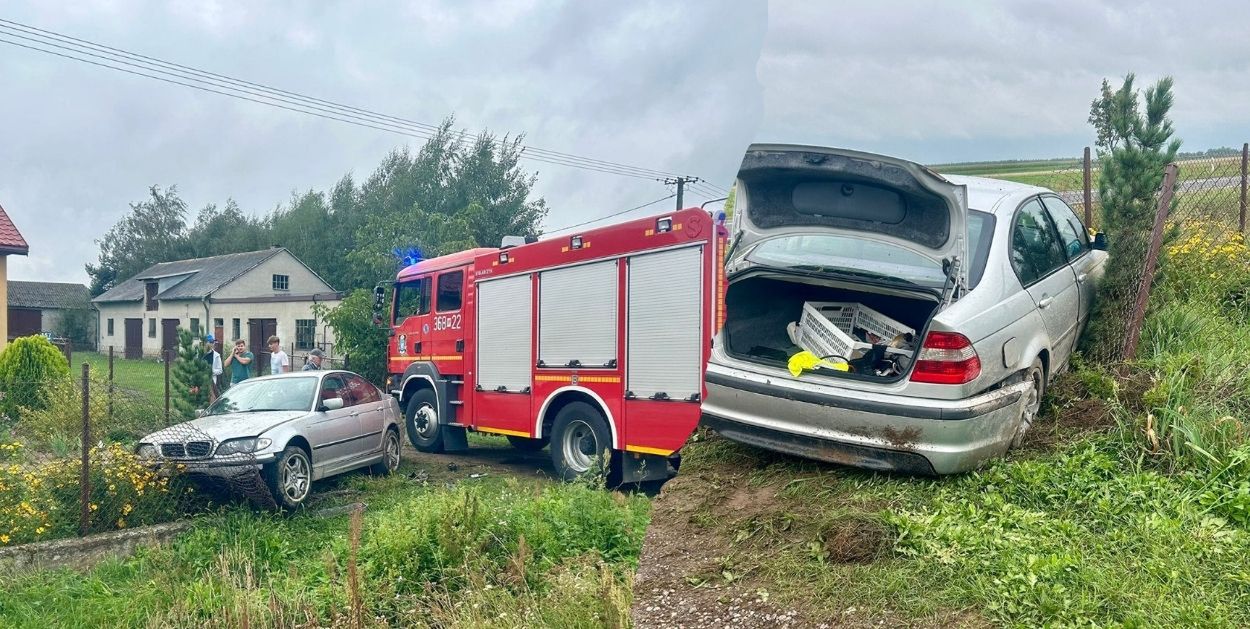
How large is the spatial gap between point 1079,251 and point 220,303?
37.7 m

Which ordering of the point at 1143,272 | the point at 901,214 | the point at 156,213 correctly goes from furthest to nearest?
the point at 156,213
the point at 1143,272
the point at 901,214

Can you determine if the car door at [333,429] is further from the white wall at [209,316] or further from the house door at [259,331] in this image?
the house door at [259,331]

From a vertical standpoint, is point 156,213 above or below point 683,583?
above

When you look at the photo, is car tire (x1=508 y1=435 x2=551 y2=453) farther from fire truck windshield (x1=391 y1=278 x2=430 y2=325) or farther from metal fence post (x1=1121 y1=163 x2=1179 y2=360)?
metal fence post (x1=1121 y1=163 x2=1179 y2=360)

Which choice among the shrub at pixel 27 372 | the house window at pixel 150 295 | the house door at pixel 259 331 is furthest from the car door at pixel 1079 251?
the house window at pixel 150 295

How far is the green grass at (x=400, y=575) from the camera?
4887 mm

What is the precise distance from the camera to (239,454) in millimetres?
8305

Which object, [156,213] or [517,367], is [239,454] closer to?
[517,367]

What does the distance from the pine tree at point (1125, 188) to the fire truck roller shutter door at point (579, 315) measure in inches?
166

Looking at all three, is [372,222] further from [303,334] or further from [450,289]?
[450,289]

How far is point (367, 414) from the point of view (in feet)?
34.7

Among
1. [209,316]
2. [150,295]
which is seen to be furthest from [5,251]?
[150,295]

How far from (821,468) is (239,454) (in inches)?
231

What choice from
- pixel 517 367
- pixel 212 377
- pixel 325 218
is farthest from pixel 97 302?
pixel 517 367
